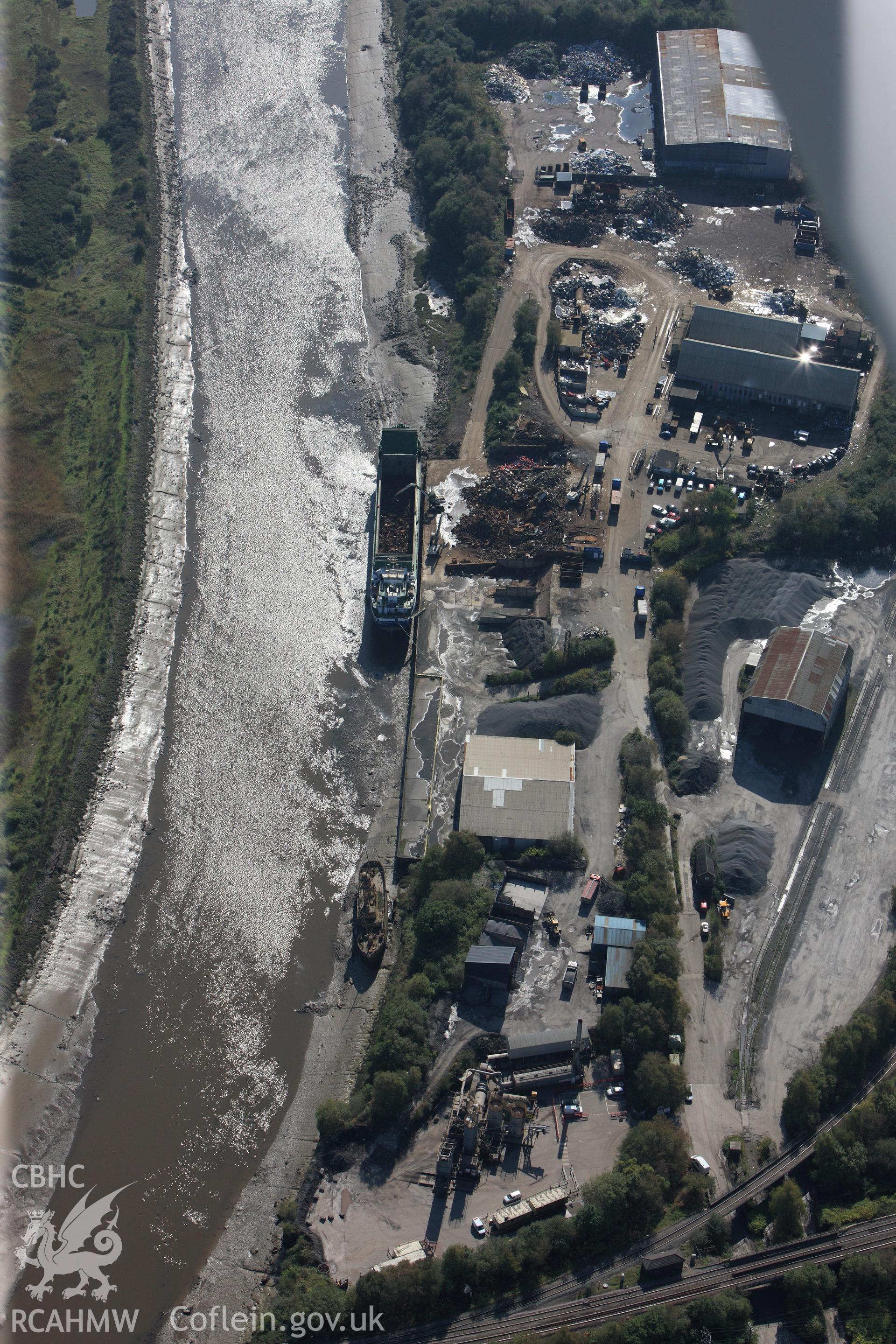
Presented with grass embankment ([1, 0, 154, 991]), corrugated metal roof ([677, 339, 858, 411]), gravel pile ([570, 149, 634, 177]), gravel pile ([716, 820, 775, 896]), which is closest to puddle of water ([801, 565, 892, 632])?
corrugated metal roof ([677, 339, 858, 411])

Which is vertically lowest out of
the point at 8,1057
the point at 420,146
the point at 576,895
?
the point at 8,1057

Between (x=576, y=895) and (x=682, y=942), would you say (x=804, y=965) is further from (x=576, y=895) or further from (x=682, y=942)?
(x=576, y=895)

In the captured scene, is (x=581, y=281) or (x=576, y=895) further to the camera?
(x=581, y=281)

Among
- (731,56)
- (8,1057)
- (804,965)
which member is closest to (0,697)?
(8,1057)

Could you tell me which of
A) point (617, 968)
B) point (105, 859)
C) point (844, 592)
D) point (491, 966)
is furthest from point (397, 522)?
point (617, 968)

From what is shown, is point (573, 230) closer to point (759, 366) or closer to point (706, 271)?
point (706, 271)

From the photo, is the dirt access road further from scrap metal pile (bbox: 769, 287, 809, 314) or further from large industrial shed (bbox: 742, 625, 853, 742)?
scrap metal pile (bbox: 769, 287, 809, 314)

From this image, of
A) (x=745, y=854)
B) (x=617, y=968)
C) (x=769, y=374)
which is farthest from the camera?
(x=769, y=374)

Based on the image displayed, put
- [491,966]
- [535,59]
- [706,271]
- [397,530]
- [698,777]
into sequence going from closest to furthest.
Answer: [491,966] < [698,777] < [397,530] < [706,271] < [535,59]
